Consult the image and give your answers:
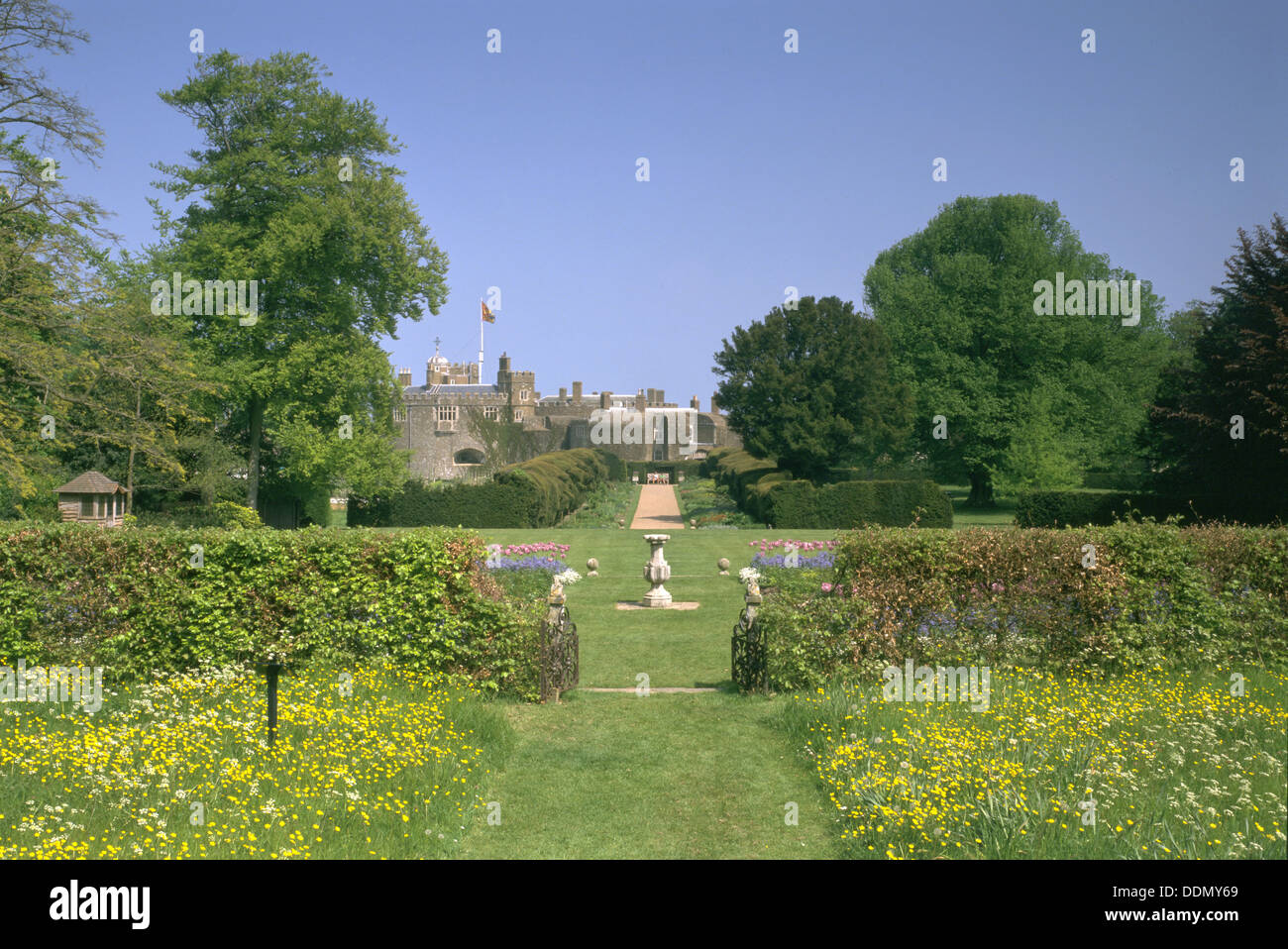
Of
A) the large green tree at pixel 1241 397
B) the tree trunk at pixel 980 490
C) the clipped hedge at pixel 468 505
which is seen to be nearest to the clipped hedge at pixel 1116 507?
the large green tree at pixel 1241 397

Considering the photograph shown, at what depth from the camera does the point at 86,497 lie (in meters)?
19.6

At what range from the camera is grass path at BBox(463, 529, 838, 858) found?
6.38m

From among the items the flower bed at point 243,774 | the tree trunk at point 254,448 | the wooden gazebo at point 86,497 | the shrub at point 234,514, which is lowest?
the flower bed at point 243,774

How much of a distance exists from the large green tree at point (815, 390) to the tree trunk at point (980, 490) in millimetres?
4046

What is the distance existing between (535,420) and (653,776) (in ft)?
256

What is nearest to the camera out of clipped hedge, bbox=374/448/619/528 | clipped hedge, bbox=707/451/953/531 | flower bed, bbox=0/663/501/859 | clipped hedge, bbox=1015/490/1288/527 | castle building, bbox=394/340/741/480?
flower bed, bbox=0/663/501/859

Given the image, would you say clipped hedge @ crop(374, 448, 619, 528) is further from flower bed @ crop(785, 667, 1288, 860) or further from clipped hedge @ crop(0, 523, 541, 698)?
flower bed @ crop(785, 667, 1288, 860)

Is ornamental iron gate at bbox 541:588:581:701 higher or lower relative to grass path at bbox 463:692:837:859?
higher

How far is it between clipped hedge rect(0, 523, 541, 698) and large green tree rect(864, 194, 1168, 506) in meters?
28.5

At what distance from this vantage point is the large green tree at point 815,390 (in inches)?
1419

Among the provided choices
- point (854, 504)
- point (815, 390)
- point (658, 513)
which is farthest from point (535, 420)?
point (854, 504)

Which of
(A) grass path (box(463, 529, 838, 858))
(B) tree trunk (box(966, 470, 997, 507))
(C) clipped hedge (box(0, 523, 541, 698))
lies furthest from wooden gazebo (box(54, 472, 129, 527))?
(B) tree trunk (box(966, 470, 997, 507))

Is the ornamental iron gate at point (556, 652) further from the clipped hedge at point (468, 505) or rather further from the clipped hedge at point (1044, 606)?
the clipped hedge at point (468, 505)
